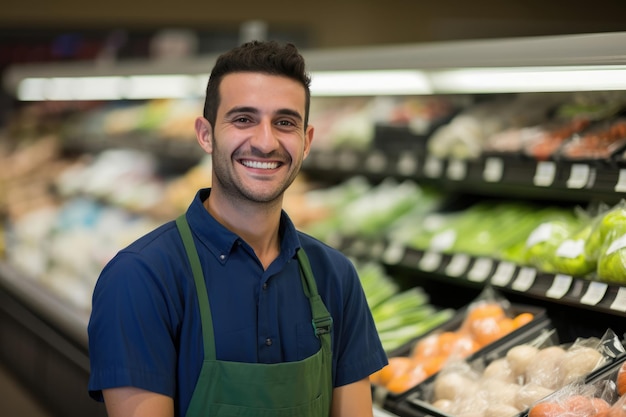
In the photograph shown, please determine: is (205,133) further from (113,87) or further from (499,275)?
A: (113,87)

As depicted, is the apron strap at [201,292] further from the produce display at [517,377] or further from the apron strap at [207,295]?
the produce display at [517,377]

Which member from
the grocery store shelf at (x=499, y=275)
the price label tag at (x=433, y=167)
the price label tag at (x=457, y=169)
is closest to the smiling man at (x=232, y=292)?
the grocery store shelf at (x=499, y=275)

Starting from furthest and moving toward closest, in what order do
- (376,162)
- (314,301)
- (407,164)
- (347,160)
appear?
(347,160) < (376,162) < (407,164) < (314,301)

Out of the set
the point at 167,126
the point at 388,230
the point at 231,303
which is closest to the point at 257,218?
the point at 231,303

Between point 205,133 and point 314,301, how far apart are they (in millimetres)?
509

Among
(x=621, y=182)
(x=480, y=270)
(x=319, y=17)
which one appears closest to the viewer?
(x=621, y=182)

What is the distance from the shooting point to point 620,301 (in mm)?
2582

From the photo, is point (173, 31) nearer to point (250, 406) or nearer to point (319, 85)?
point (319, 85)

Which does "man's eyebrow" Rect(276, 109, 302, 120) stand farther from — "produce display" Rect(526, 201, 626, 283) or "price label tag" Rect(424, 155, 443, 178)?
"price label tag" Rect(424, 155, 443, 178)

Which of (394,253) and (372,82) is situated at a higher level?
(372,82)

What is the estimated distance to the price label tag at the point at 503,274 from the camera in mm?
3152

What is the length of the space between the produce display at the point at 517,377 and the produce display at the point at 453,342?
104 mm

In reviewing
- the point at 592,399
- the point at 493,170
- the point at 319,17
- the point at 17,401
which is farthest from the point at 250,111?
the point at 319,17

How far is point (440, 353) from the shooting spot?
10.4ft
